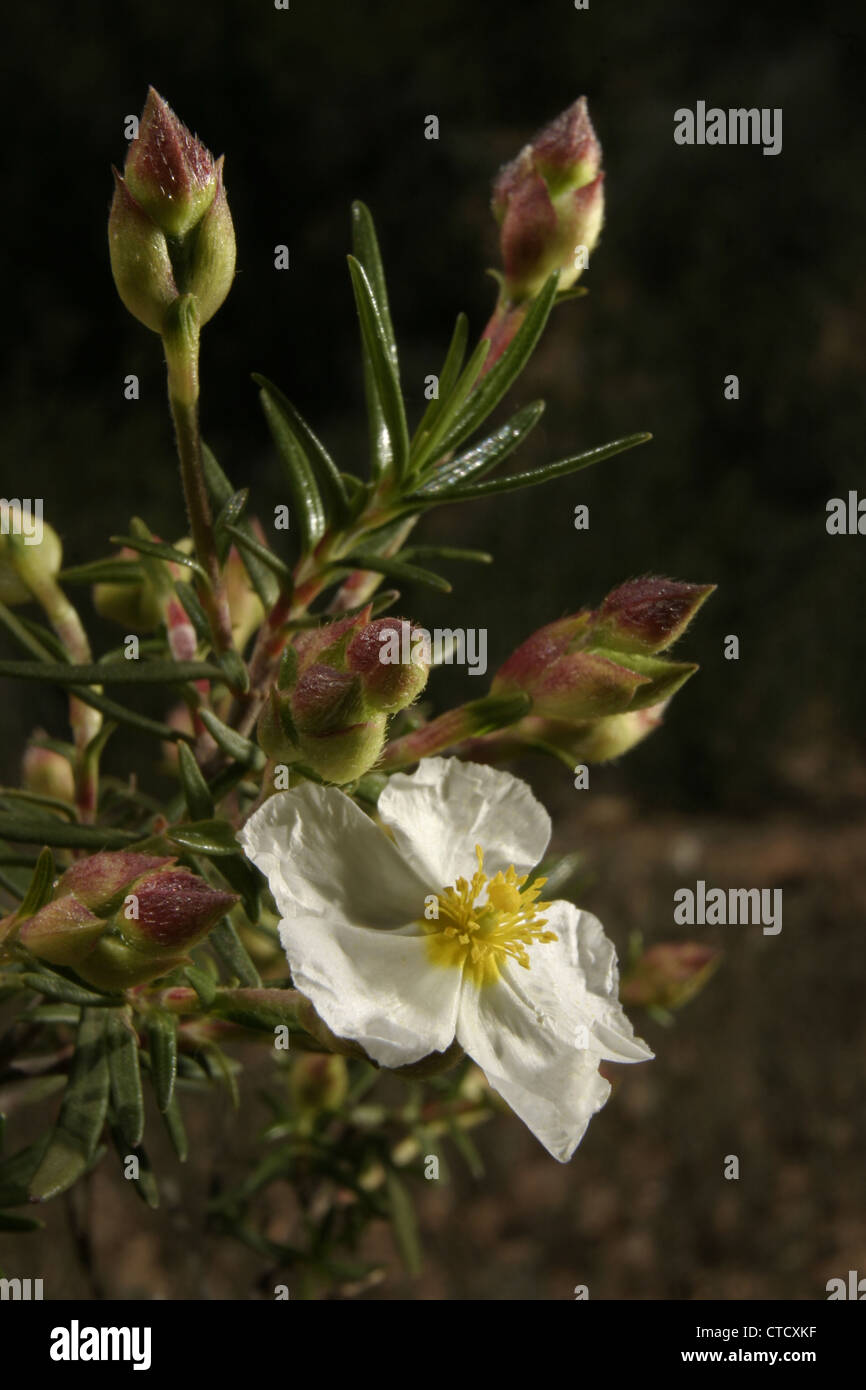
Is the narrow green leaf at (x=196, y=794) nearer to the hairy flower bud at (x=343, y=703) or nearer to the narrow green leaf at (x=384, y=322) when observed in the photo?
the hairy flower bud at (x=343, y=703)

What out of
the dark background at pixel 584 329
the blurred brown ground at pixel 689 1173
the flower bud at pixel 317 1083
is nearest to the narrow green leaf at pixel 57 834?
the flower bud at pixel 317 1083

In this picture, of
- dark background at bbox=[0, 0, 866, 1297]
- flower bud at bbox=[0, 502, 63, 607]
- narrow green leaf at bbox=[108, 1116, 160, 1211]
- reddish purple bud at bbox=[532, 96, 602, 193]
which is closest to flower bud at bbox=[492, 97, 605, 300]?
reddish purple bud at bbox=[532, 96, 602, 193]

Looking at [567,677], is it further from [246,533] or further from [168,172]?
[168,172]

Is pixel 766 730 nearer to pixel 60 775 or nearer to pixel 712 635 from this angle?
pixel 712 635

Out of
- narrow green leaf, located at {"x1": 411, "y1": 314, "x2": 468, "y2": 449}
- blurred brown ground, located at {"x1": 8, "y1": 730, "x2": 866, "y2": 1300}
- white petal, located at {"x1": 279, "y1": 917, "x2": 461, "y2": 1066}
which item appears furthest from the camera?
blurred brown ground, located at {"x1": 8, "y1": 730, "x2": 866, "y2": 1300}

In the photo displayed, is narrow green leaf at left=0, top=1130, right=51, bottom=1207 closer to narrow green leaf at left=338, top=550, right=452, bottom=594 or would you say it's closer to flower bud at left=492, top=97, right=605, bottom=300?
narrow green leaf at left=338, top=550, right=452, bottom=594

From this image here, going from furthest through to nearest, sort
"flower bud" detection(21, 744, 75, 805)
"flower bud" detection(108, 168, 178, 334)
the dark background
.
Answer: the dark background → "flower bud" detection(21, 744, 75, 805) → "flower bud" detection(108, 168, 178, 334)

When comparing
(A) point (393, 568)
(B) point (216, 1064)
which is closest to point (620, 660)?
(A) point (393, 568)
